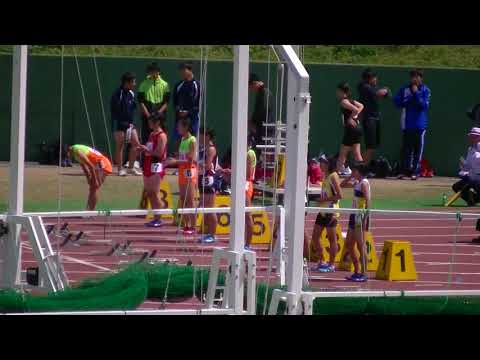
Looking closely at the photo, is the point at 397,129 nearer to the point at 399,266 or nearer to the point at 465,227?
the point at 465,227

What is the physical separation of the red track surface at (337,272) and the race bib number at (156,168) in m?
0.74

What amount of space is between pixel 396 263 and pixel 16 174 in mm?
4759

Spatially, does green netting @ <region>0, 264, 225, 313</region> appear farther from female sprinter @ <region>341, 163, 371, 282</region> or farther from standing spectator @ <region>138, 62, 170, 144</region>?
standing spectator @ <region>138, 62, 170, 144</region>

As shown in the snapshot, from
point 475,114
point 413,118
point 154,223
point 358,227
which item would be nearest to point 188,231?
point 154,223

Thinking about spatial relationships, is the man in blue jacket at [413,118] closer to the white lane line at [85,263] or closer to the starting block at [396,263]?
the starting block at [396,263]

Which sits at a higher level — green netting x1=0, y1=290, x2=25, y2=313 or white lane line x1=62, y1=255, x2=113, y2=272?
white lane line x1=62, y1=255, x2=113, y2=272

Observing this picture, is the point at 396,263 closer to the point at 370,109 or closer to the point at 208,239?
the point at 208,239

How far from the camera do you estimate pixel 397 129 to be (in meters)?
26.7

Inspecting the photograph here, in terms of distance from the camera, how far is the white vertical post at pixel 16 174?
450 inches

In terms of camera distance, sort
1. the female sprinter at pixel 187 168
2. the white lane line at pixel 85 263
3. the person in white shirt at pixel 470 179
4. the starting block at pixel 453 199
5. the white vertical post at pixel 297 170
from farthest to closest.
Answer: the starting block at pixel 453 199
the person in white shirt at pixel 470 179
the female sprinter at pixel 187 168
the white lane line at pixel 85 263
the white vertical post at pixel 297 170

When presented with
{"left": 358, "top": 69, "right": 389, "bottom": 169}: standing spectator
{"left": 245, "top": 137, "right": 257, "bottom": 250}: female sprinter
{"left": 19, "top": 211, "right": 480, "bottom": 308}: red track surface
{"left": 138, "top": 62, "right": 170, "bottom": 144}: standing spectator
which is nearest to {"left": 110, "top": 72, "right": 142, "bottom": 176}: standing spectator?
{"left": 138, "top": 62, "right": 170, "bottom": 144}: standing spectator

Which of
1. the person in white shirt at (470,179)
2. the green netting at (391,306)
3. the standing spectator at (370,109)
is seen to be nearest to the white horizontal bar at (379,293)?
the green netting at (391,306)

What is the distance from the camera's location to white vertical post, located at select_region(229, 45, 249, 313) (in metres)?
9.95

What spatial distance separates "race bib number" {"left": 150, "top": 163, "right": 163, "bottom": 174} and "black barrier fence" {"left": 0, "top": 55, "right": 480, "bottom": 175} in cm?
852
